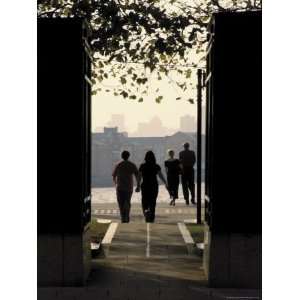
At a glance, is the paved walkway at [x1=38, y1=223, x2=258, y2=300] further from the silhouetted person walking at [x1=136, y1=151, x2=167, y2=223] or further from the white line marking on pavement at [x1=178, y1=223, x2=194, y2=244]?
the silhouetted person walking at [x1=136, y1=151, x2=167, y2=223]

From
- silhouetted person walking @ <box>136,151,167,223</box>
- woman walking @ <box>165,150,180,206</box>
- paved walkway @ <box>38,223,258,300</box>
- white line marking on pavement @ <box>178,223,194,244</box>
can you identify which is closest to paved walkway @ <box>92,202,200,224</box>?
woman walking @ <box>165,150,180,206</box>

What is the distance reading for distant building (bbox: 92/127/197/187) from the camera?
129875 mm

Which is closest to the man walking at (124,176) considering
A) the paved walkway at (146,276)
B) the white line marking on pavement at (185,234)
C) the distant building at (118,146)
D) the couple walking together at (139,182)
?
the couple walking together at (139,182)

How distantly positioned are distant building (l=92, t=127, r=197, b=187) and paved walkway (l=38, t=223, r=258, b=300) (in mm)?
103753

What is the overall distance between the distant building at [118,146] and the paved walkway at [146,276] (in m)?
104

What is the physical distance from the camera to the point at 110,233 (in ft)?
61.8

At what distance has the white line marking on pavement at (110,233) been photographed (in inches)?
671

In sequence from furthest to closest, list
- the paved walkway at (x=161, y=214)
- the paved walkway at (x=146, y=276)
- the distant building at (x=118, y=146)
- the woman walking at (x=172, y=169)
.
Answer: the distant building at (x=118, y=146) → the woman walking at (x=172, y=169) → the paved walkway at (x=161, y=214) → the paved walkway at (x=146, y=276)

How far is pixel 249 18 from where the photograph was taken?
1129cm

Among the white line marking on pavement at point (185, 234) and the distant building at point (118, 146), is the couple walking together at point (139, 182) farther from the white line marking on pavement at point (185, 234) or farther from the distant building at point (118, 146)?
the distant building at point (118, 146)

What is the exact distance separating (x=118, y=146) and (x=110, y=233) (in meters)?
119

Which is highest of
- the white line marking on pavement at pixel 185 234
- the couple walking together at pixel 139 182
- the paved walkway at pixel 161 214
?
the couple walking together at pixel 139 182

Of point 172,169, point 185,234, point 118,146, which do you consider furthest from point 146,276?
point 118,146
